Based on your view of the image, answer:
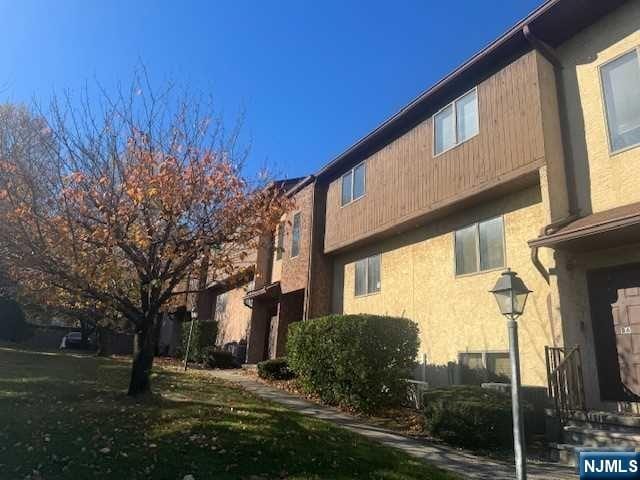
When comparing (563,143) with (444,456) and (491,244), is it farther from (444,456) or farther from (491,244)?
(444,456)

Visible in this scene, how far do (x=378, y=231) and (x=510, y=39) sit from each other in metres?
6.41

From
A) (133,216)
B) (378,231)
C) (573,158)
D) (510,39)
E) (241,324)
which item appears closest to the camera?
(133,216)

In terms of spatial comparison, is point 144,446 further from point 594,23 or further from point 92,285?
point 594,23

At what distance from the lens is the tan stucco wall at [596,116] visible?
31.3 ft

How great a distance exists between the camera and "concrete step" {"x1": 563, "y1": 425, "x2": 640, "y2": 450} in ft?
24.9

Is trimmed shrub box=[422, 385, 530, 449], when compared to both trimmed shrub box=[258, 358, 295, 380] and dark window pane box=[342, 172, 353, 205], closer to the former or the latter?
trimmed shrub box=[258, 358, 295, 380]

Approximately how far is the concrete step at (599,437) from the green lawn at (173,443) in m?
2.75

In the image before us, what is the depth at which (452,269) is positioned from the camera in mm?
13133

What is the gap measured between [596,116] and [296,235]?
12.9 metres

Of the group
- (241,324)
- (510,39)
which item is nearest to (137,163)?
(510,39)

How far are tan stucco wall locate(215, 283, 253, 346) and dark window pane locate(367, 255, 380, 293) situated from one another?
31.1 ft

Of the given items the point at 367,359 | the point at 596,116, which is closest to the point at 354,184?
the point at 367,359

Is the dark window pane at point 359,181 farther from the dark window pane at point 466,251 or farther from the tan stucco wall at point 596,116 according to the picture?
the tan stucco wall at point 596,116

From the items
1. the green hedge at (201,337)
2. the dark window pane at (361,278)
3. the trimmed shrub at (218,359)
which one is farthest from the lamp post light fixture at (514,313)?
the green hedge at (201,337)
